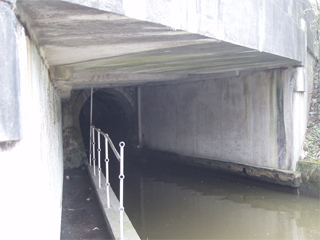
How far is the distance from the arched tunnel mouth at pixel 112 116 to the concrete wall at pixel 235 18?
799 centimetres

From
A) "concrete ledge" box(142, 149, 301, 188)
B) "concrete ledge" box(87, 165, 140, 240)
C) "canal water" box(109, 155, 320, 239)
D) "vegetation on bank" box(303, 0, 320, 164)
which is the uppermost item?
"vegetation on bank" box(303, 0, 320, 164)

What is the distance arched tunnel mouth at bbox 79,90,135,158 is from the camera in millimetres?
13539

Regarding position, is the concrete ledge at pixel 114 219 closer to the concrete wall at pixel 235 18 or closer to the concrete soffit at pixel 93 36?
the concrete soffit at pixel 93 36

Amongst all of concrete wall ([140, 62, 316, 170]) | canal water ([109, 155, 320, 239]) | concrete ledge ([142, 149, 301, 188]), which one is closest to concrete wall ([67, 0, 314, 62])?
concrete wall ([140, 62, 316, 170])

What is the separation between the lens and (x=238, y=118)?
858 centimetres

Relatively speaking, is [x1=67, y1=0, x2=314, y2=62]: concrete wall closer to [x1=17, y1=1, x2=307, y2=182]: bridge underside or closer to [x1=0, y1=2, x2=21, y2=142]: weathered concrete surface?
[x1=17, y1=1, x2=307, y2=182]: bridge underside

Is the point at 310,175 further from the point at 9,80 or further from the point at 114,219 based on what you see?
the point at 9,80

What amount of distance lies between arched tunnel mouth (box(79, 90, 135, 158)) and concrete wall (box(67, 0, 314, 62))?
799 cm

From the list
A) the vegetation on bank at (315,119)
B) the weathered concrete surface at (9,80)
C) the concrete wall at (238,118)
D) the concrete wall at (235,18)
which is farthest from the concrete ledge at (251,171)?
the weathered concrete surface at (9,80)

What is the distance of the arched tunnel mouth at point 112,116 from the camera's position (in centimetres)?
1354


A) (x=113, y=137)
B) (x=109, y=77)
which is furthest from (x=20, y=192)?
(x=113, y=137)

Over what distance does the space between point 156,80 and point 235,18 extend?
4.38m

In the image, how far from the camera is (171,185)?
28.4ft

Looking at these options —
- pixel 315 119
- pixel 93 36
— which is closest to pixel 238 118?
pixel 315 119
